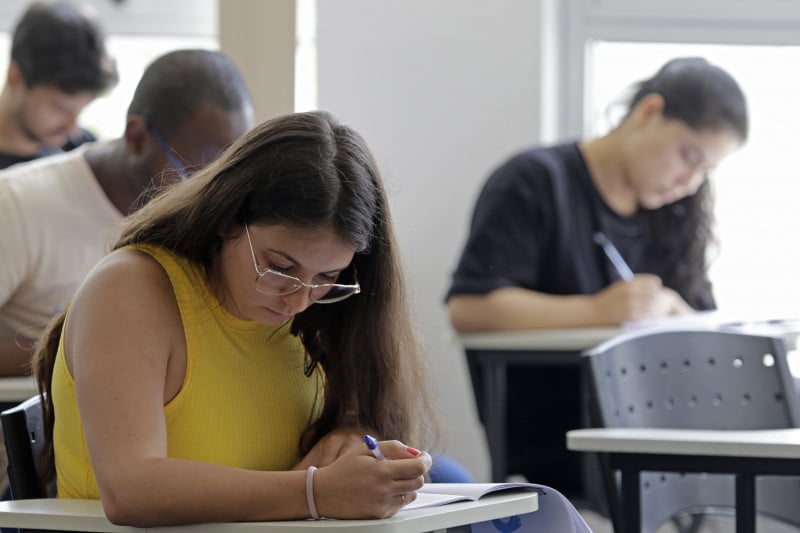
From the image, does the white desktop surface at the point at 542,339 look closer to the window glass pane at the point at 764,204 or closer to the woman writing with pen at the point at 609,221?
the woman writing with pen at the point at 609,221

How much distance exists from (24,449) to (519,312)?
1750mm

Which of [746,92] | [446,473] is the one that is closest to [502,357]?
[446,473]

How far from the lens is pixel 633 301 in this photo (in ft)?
10.1

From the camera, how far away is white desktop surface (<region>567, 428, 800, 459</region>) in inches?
69.1

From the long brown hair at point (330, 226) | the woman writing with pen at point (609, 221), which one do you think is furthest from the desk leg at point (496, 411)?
the long brown hair at point (330, 226)

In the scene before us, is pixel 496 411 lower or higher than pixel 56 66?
lower

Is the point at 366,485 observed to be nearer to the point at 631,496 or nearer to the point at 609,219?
the point at 631,496

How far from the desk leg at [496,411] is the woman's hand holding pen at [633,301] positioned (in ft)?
1.17

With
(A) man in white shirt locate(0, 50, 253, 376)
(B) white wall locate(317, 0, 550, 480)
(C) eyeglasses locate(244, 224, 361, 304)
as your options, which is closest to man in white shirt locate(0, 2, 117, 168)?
(A) man in white shirt locate(0, 50, 253, 376)

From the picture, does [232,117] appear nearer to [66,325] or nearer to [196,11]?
[66,325]

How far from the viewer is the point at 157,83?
2.42 meters

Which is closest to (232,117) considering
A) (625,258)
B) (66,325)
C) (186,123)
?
(186,123)

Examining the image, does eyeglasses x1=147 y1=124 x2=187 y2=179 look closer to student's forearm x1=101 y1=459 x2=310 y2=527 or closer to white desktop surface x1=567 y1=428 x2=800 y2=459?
white desktop surface x1=567 y1=428 x2=800 y2=459

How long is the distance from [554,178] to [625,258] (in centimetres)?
31
